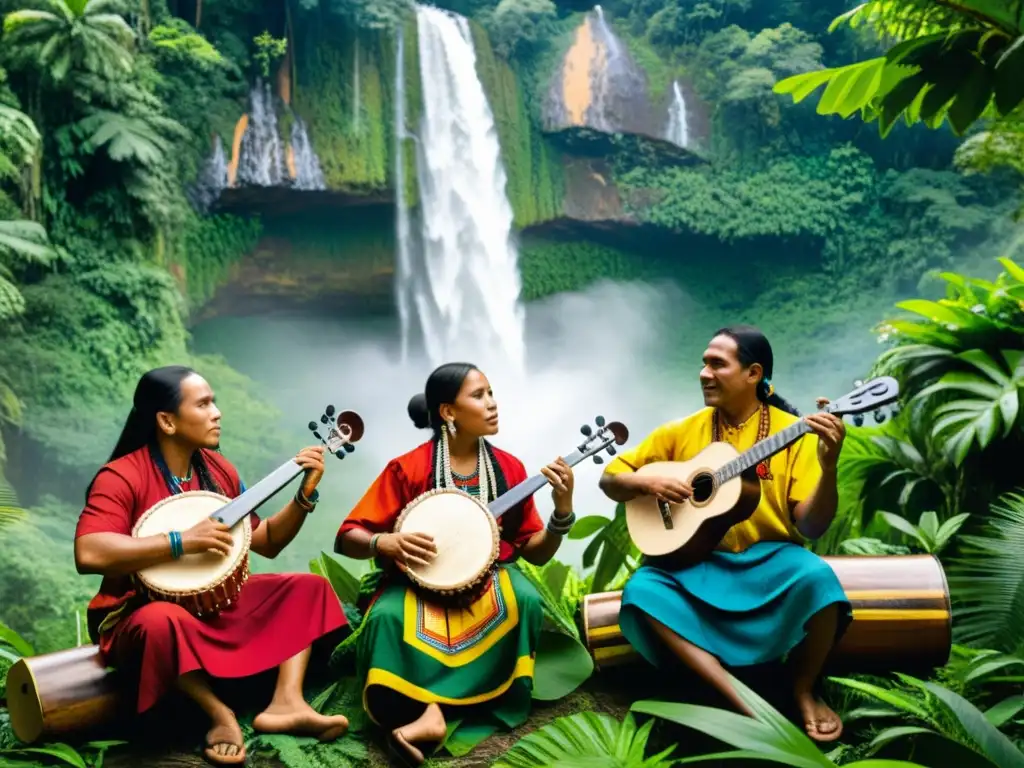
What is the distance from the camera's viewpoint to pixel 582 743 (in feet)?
9.32

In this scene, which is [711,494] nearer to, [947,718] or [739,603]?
[739,603]

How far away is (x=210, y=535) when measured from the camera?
9.74ft

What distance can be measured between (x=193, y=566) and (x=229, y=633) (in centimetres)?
26

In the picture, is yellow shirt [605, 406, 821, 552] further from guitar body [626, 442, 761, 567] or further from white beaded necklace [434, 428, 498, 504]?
white beaded necklace [434, 428, 498, 504]

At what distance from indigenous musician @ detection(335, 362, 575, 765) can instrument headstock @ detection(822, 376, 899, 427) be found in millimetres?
859

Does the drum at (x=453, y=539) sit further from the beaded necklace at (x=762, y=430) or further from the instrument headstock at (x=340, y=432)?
the beaded necklace at (x=762, y=430)

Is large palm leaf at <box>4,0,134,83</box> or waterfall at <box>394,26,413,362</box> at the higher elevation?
large palm leaf at <box>4,0,134,83</box>

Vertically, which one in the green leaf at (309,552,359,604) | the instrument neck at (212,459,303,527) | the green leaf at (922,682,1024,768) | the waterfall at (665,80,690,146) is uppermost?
the waterfall at (665,80,690,146)

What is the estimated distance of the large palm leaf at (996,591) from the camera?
363cm

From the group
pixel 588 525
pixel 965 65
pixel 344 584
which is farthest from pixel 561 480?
pixel 965 65

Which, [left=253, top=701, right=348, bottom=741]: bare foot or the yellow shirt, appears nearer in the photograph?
[left=253, top=701, right=348, bottom=741]: bare foot

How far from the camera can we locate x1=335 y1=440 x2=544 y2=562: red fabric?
11.1 ft

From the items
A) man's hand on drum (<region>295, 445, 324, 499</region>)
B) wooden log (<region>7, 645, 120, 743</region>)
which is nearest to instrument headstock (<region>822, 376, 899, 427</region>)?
man's hand on drum (<region>295, 445, 324, 499</region>)

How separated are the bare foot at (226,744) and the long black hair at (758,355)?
198 cm
